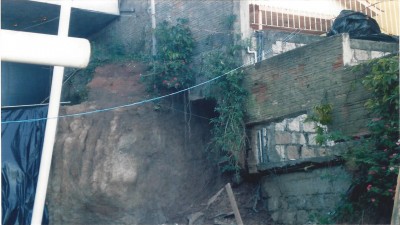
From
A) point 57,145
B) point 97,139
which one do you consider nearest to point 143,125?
point 97,139

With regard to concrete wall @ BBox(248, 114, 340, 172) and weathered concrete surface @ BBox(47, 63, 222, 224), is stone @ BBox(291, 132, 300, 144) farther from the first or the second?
weathered concrete surface @ BBox(47, 63, 222, 224)

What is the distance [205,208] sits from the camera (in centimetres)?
1066

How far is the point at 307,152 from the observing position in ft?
34.4

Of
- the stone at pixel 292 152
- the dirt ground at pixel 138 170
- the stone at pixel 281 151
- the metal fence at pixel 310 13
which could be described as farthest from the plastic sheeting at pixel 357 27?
the dirt ground at pixel 138 170

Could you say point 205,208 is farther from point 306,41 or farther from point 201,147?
point 306,41

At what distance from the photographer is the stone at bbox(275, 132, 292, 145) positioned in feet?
34.7

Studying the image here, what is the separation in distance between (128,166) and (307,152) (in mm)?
3331

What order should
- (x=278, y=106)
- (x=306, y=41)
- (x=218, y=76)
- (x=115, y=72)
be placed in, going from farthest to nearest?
(x=115, y=72)
(x=306, y=41)
(x=218, y=76)
(x=278, y=106)

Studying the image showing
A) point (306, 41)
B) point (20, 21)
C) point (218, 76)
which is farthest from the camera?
point (20, 21)

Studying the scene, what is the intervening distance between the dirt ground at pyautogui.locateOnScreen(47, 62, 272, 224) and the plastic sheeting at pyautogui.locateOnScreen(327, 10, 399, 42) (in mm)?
3120

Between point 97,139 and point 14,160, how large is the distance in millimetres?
1577

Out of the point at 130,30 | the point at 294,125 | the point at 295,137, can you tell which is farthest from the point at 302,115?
the point at 130,30

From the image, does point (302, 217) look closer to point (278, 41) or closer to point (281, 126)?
point (281, 126)

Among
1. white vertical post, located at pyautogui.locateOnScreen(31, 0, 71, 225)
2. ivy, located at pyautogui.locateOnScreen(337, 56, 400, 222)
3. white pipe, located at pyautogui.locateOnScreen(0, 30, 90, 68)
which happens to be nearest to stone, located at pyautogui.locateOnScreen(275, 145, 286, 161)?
ivy, located at pyautogui.locateOnScreen(337, 56, 400, 222)
